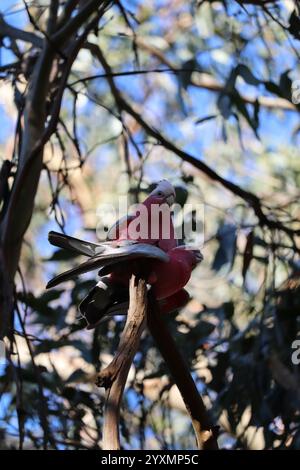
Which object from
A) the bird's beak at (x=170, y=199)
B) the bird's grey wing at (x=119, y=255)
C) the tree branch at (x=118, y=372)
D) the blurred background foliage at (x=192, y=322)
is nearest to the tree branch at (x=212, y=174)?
the blurred background foliage at (x=192, y=322)

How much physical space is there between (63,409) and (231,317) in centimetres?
64

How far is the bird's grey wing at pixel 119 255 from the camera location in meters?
1.31

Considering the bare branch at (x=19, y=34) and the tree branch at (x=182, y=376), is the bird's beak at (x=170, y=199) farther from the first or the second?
the bare branch at (x=19, y=34)

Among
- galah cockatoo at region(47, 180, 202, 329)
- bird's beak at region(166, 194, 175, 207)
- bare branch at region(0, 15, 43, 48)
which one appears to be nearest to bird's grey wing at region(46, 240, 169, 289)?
galah cockatoo at region(47, 180, 202, 329)

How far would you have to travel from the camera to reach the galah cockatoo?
133 cm

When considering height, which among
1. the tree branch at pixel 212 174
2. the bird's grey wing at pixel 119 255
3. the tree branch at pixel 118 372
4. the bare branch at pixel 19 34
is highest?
the bare branch at pixel 19 34

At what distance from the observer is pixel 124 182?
3.98 m

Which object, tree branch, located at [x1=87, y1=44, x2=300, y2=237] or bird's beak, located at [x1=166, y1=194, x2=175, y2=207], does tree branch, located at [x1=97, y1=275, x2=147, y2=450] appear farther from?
tree branch, located at [x1=87, y1=44, x2=300, y2=237]

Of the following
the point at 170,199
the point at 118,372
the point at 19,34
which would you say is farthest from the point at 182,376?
the point at 19,34

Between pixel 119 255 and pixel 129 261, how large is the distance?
0.05 meters

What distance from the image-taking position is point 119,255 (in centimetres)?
130

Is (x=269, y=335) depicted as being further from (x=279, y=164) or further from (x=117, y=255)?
(x=279, y=164)
